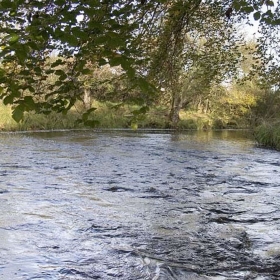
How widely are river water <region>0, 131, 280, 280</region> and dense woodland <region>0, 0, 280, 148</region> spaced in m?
1.68

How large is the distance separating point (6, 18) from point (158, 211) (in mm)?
5158

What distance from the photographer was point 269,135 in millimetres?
20625

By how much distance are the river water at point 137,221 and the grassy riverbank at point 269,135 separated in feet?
22.9

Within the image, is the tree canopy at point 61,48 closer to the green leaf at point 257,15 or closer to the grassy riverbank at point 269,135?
the green leaf at point 257,15

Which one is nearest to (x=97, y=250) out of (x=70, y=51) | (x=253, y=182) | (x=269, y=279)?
(x=269, y=279)

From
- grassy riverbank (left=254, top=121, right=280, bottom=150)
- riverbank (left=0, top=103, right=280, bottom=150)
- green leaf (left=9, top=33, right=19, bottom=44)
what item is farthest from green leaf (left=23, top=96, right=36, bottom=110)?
grassy riverbank (left=254, top=121, right=280, bottom=150)

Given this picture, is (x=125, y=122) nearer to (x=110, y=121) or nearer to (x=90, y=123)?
(x=110, y=121)

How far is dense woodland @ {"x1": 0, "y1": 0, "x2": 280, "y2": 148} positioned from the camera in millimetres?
2709

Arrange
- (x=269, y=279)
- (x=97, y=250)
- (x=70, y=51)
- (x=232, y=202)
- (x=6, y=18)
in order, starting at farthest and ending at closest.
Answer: (x=232, y=202) < (x=97, y=250) < (x=269, y=279) < (x=70, y=51) < (x=6, y=18)

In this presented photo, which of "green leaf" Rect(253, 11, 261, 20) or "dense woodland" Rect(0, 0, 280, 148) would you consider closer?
"dense woodland" Rect(0, 0, 280, 148)

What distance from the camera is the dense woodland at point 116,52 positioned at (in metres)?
2.71

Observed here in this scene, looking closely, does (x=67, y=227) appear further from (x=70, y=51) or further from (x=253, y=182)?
(x=253, y=182)

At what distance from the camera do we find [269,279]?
4684 millimetres

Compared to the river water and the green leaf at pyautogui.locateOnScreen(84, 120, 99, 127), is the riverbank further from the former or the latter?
the green leaf at pyautogui.locateOnScreen(84, 120, 99, 127)
